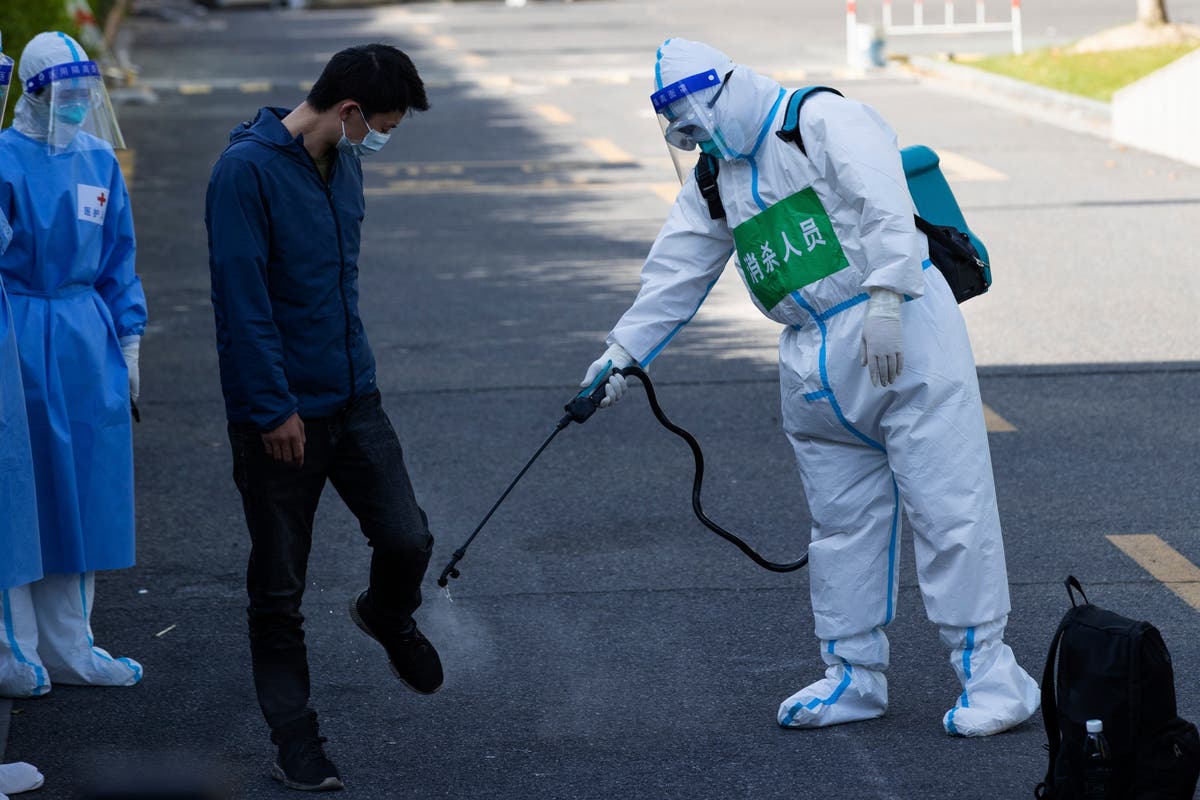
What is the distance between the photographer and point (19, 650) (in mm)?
5004

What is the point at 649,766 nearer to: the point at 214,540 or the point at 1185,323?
the point at 214,540

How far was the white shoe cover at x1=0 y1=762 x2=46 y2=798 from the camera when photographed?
434 cm

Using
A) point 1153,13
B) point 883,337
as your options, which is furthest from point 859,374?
point 1153,13

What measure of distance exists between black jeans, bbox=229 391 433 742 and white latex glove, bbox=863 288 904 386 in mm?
1230

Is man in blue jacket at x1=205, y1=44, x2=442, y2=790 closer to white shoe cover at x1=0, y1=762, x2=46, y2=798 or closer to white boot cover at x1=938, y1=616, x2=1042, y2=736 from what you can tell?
white shoe cover at x1=0, y1=762, x2=46, y2=798

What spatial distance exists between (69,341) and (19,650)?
2.96 feet

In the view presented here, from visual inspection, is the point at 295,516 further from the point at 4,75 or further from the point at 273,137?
the point at 4,75

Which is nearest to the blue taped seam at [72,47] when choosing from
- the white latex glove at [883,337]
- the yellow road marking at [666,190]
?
the white latex glove at [883,337]

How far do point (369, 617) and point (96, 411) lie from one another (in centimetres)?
106

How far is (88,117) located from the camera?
16.4ft

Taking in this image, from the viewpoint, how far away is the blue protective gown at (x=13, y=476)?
14.7ft

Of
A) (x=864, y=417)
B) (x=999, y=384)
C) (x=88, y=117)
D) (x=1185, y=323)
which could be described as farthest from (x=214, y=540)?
(x=1185, y=323)

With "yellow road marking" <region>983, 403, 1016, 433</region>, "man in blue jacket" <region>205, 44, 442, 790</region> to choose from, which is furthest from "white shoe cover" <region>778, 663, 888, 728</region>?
"yellow road marking" <region>983, 403, 1016, 433</region>

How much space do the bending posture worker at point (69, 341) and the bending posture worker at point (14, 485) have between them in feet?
0.72
